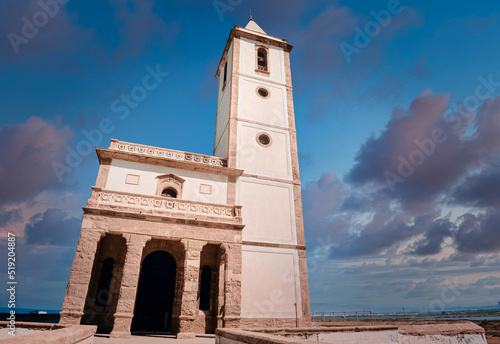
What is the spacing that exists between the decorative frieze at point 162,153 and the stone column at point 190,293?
20.1ft

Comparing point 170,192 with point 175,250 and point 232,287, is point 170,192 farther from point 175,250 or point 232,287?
point 232,287

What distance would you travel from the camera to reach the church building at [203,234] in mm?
11867

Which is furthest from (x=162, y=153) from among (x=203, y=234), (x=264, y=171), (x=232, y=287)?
(x=232, y=287)

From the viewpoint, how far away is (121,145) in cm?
1616

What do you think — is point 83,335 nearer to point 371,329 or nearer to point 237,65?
point 371,329

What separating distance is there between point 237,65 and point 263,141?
23.6ft

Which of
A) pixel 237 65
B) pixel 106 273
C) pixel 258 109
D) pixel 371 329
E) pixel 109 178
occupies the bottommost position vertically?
pixel 371 329

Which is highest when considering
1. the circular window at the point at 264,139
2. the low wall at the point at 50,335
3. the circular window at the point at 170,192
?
the circular window at the point at 264,139

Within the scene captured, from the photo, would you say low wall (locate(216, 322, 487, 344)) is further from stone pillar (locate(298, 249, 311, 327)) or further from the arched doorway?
the arched doorway

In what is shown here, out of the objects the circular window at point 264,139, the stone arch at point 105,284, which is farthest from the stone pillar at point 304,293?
the stone arch at point 105,284

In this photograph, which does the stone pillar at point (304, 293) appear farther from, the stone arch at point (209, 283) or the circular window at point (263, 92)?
the circular window at point (263, 92)

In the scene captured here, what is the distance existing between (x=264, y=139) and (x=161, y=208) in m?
9.73

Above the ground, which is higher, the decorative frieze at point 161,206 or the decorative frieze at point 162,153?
the decorative frieze at point 162,153

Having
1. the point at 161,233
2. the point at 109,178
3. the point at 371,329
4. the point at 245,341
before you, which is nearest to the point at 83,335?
the point at 245,341
